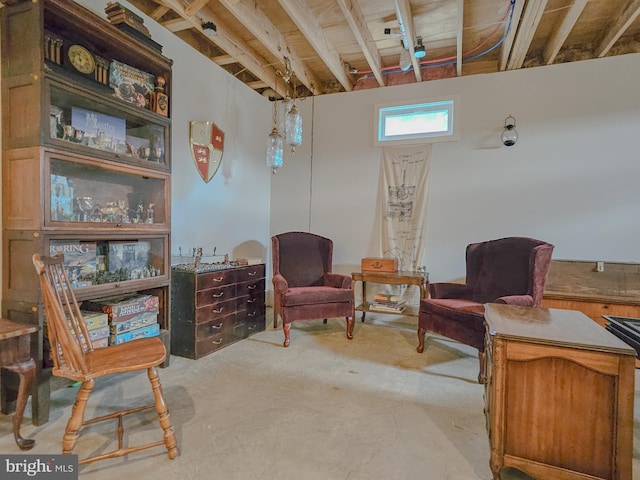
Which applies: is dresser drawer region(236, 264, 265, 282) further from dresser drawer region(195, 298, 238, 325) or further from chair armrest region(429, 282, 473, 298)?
chair armrest region(429, 282, 473, 298)

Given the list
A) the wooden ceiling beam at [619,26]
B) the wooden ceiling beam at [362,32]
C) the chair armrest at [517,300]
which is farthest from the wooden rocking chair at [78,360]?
the wooden ceiling beam at [619,26]

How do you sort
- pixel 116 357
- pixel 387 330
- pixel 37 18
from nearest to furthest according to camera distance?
1. pixel 116 357
2. pixel 37 18
3. pixel 387 330

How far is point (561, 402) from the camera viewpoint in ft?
4.54

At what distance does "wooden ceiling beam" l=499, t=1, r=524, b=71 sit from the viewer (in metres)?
2.58

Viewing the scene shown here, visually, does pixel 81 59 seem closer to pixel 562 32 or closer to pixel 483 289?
pixel 483 289

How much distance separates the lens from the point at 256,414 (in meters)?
1.93

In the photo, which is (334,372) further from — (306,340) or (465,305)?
(465,305)

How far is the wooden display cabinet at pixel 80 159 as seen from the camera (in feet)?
6.01

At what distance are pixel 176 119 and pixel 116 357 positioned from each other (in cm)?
230

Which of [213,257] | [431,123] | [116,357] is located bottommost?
Result: [116,357]

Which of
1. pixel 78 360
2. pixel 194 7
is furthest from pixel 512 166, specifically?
pixel 78 360

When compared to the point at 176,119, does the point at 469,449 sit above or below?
below

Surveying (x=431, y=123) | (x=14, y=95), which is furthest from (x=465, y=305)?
(x=14, y=95)

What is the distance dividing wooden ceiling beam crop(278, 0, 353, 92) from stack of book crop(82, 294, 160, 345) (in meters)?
2.48
